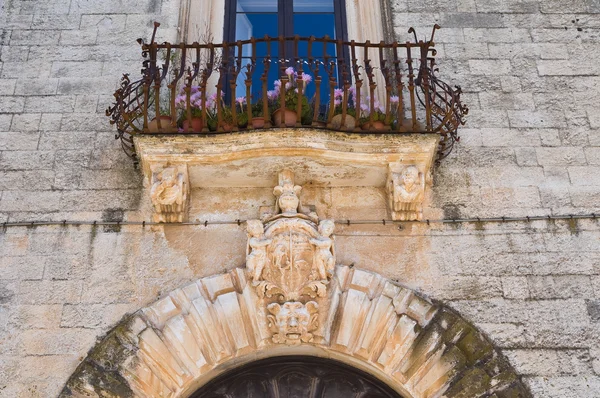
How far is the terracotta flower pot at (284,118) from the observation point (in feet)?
17.5

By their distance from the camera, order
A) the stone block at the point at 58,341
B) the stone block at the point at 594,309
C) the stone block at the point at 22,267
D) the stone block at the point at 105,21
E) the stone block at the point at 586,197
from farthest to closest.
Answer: the stone block at the point at 105,21 → the stone block at the point at 586,197 → the stone block at the point at 22,267 → the stone block at the point at 594,309 → the stone block at the point at 58,341

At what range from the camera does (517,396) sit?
4688 mm

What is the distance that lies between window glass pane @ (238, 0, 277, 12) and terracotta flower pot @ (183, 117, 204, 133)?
1.89m

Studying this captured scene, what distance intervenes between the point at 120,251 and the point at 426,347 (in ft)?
6.55

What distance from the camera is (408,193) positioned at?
5316 millimetres

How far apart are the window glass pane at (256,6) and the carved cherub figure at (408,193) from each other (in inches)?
94.4

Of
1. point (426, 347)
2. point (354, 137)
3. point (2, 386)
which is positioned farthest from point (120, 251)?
point (426, 347)

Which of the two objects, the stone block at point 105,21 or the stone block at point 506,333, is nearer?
the stone block at point 506,333

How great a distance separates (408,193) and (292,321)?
3.69ft

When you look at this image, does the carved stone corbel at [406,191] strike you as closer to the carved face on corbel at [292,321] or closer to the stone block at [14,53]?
the carved face on corbel at [292,321]

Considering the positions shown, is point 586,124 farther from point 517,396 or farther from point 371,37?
point 517,396

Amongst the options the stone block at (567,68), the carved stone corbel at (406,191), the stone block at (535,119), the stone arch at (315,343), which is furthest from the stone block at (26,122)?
the stone block at (567,68)

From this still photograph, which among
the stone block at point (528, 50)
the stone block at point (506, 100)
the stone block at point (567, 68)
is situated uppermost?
the stone block at point (528, 50)

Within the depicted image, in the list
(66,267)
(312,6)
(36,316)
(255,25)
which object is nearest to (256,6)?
(255,25)
